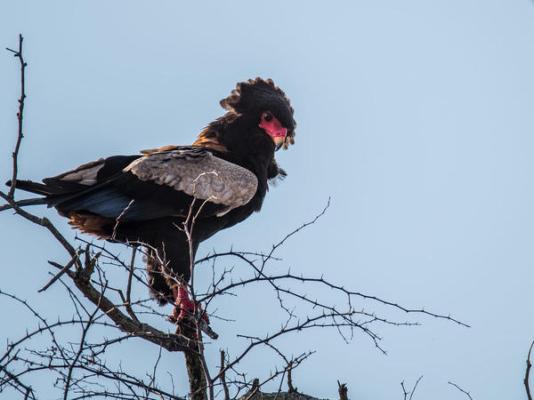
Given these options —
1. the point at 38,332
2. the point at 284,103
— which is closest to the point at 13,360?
the point at 38,332

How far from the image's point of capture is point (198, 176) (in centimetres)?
746

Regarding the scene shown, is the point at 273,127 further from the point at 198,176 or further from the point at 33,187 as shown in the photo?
the point at 33,187

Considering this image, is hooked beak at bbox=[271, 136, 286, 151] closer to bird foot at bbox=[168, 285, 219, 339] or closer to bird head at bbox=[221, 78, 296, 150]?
bird head at bbox=[221, 78, 296, 150]

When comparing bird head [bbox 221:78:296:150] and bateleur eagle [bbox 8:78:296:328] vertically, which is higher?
bird head [bbox 221:78:296:150]

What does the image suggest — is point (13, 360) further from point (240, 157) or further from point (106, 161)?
point (240, 157)

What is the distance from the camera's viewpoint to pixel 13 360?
4.76 meters

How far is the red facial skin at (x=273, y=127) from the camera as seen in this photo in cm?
847

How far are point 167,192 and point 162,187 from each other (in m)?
0.06

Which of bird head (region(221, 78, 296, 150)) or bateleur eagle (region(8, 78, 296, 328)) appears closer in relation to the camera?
bateleur eagle (region(8, 78, 296, 328))

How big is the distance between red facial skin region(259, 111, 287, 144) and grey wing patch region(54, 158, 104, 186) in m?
1.55

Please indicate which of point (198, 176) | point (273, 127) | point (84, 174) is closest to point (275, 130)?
point (273, 127)

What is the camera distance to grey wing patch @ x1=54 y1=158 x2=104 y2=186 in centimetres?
745

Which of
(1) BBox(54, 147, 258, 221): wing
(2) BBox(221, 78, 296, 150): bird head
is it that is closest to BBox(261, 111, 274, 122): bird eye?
(2) BBox(221, 78, 296, 150): bird head

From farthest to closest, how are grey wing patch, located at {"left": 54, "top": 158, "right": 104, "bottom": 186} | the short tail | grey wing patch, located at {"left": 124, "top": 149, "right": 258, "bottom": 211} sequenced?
grey wing patch, located at {"left": 124, "top": 149, "right": 258, "bottom": 211}, grey wing patch, located at {"left": 54, "top": 158, "right": 104, "bottom": 186}, the short tail
